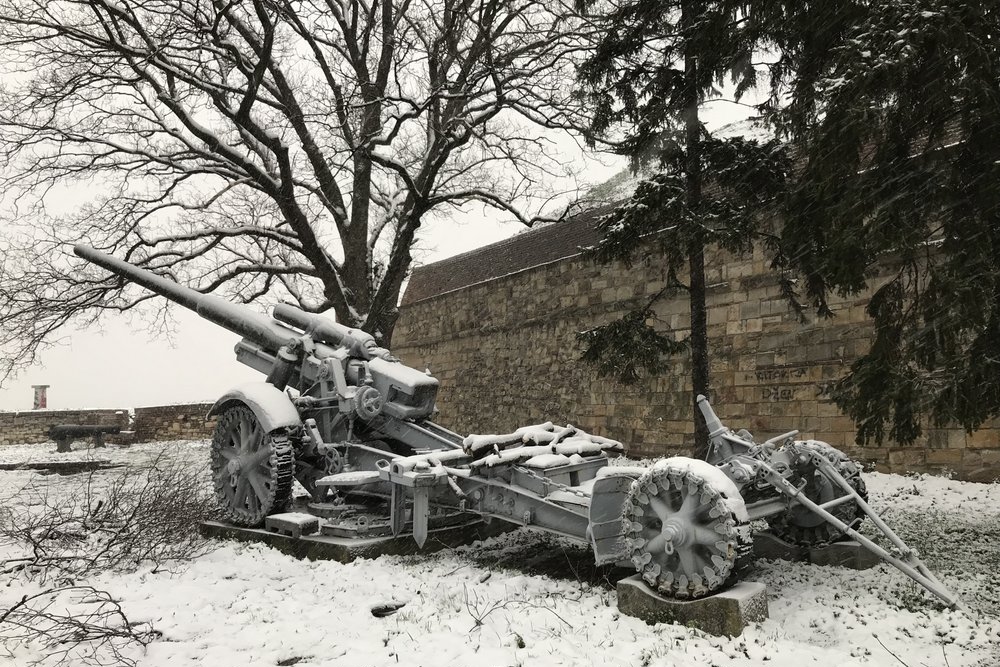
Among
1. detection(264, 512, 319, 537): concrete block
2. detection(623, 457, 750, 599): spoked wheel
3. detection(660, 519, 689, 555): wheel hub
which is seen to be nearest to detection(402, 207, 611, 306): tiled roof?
detection(264, 512, 319, 537): concrete block

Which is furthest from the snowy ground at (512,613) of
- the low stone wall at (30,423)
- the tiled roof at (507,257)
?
the low stone wall at (30,423)

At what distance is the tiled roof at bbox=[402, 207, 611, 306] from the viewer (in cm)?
1380

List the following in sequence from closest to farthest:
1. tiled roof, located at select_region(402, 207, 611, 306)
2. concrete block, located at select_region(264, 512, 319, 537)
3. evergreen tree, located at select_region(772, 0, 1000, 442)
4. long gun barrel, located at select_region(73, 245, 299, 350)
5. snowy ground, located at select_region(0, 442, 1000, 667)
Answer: snowy ground, located at select_region(0, 442, 1000, 667)
evergreen tree, located at select_region(772, 0, 1000, 442)
concrete block, located at select_region(264, 512, 319, 537)
long gun barrel, located at select_region(73, 245, 299, 350)
tiled roof, located at select_region(402, 207, 611, 306)

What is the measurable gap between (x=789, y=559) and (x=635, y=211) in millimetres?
3910

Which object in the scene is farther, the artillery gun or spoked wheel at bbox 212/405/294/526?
spoked wheel at bbox 212/405/294/526

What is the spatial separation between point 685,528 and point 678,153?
5.13 meters

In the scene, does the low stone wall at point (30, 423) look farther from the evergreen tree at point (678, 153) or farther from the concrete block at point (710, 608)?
the concrete block at point (710, 608)

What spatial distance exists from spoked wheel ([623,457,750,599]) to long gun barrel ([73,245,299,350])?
4.18 meters

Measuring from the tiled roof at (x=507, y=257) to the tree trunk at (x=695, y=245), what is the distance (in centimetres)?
464

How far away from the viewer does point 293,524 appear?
5949 millimetres

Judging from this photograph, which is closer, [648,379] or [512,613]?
[512,613]

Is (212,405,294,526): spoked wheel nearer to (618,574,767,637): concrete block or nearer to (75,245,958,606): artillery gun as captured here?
(75,245,958,606): artillery gun

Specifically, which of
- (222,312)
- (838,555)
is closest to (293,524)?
(222,312)

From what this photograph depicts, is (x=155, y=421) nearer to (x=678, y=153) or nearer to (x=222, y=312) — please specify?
(x=222, y=312)
